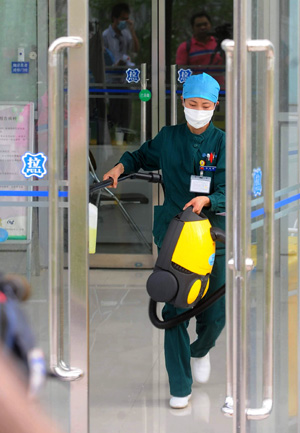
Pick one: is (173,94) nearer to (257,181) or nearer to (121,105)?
(121,105)

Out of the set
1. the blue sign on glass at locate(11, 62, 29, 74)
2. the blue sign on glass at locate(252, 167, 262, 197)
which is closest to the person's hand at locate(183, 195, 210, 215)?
the blue sign on glass at locate(252, 167, 262, 197)

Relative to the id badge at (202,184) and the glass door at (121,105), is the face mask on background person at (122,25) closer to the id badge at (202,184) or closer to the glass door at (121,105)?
the glass door at (121,105)

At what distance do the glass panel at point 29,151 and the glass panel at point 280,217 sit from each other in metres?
0.53

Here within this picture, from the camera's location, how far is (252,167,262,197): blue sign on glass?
234 centimetres

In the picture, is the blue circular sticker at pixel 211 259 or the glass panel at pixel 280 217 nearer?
the glass panel at pixel 280 217

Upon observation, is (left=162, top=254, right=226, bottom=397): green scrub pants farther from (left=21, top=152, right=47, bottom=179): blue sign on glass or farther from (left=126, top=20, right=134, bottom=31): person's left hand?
(left=126, top=20, right=134, bottom=31): person's left hand

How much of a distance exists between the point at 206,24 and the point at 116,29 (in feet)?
2.06

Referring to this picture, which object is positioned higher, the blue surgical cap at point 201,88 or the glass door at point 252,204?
the blue surgical cap at point 201,88

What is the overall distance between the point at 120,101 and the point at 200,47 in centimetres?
67

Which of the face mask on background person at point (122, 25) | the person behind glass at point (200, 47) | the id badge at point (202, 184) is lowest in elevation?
the id badge at point (202, 184)

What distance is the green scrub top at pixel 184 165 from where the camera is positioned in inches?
134

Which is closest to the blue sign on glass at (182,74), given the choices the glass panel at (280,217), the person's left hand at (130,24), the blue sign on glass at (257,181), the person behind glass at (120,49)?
the person behind glass at (120,49)

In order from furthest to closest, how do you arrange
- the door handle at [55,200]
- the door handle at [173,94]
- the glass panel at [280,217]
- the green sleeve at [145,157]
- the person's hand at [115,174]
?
the door handle at [173,94] < the green sleeve at [145,157] < the person's hand at [115,174] < the glass panel at [280,217] < the door handle at [55,200]

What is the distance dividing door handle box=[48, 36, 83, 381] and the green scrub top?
46.6 inches
